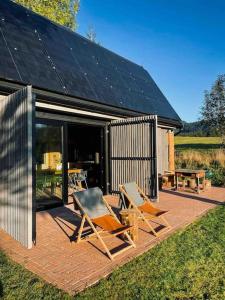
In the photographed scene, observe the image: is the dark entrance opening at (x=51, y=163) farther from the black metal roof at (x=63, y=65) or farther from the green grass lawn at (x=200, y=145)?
the green grass lawn at (x=200, y=145)

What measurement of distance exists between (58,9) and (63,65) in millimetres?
17501

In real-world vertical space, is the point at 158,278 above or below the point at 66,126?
below

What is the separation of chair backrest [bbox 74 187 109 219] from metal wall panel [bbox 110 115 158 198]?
3055mm

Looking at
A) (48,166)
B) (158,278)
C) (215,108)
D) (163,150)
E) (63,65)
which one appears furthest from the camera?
(215,108)

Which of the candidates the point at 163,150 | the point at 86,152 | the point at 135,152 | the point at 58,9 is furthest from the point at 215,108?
the point at 58,9

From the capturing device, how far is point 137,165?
9047mm

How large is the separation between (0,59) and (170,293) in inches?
226

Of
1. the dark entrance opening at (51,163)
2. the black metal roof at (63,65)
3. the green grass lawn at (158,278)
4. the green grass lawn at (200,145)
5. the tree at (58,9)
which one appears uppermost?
the tree at (58,9)

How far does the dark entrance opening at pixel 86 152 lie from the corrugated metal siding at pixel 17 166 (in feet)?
18.3

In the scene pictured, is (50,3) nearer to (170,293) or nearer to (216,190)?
(216,190)

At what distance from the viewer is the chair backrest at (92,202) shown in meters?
5.41

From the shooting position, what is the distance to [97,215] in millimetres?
5531

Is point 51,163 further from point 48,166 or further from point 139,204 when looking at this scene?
point 139,204

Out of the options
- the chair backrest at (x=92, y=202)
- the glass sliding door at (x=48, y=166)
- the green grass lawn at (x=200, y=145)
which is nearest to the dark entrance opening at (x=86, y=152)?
the glass sliding door at (x=48, y=166)
